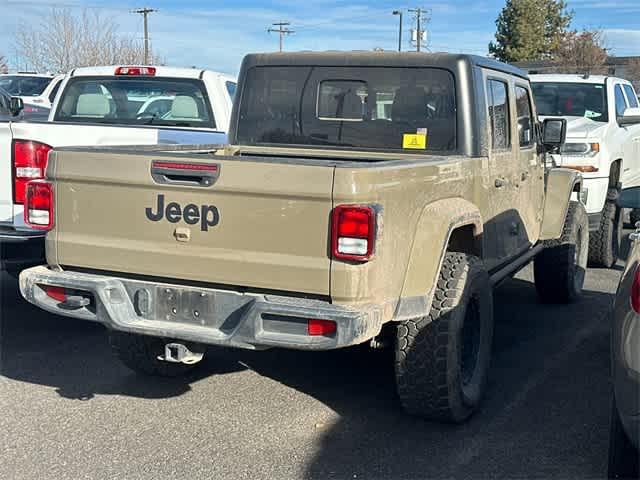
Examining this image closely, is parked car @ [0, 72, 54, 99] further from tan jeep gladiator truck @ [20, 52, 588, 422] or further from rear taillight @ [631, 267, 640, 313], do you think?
rear taillight @ [631, 267, 640, 313]

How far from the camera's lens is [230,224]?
3.81m

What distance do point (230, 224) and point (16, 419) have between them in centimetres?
179

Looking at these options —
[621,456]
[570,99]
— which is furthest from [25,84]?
[621,456]

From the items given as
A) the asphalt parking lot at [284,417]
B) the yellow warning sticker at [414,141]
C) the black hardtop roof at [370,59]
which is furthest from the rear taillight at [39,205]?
the yellow warning sticker at [414,141]

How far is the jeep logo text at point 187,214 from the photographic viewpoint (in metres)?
3.86

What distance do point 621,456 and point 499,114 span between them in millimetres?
2648

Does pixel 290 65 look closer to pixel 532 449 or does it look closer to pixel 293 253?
pixel 293 253

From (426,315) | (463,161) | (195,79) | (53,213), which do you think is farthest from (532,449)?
(195,79)

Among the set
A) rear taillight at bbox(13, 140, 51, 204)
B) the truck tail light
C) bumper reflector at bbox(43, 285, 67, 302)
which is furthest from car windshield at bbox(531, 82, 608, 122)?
bumper reflector at bbox(43, 285, 67, 302)

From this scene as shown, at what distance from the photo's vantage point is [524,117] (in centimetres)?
607

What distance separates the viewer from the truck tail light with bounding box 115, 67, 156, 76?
7777 mm

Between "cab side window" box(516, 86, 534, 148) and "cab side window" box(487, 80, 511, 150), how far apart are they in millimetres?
291

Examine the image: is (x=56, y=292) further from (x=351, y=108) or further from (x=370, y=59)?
(x=370, y=59)

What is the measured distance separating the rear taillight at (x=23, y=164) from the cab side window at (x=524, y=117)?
3.39 m
